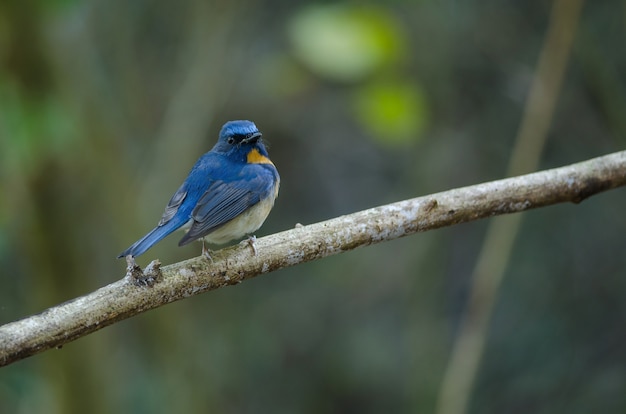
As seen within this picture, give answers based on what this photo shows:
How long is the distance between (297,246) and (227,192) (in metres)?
0.80

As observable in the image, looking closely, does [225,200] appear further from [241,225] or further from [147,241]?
[147,241]

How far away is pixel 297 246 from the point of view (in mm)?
2873

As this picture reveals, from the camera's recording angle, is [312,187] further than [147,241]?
Yes

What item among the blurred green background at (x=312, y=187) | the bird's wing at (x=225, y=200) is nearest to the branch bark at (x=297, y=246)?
the bird's wing at (x=225, y=200)

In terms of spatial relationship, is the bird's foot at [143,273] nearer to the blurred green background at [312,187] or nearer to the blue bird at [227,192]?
the blue bird at [227,192]

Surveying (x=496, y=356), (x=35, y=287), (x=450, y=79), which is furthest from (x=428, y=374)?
(x=35, y=287)

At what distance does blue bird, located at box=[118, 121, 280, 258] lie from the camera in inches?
132

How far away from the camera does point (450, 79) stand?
6.38 m

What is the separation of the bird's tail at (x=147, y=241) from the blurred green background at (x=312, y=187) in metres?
1.27

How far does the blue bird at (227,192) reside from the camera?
3.35 metres

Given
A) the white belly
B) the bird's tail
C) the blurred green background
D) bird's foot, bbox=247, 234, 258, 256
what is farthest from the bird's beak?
the blurred green background

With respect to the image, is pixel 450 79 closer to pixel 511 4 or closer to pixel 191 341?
pixel 511 4

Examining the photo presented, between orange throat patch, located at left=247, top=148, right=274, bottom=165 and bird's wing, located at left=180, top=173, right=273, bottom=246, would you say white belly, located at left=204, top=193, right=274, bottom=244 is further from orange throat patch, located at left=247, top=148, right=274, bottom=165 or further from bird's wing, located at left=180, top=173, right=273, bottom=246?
orange throat patch, located at left=247, top=148, right=274, bottom=165

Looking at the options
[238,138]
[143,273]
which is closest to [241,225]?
[238,138]
